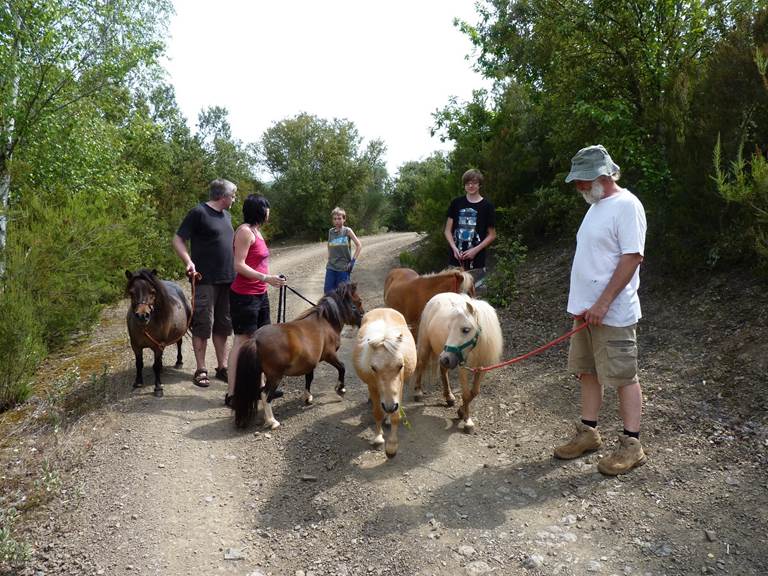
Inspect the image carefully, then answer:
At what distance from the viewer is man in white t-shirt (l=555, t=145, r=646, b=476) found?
3.69 metres

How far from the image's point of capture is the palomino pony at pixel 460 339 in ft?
14.9

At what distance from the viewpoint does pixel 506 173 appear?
463 inches

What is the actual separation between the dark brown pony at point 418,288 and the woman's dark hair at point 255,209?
7.14 ft

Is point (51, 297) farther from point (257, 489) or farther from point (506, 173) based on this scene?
point (506, 173)

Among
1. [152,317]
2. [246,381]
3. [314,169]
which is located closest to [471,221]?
[246,381]

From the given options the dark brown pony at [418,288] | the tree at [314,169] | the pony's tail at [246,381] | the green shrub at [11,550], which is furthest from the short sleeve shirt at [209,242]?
the tree at [314,169]

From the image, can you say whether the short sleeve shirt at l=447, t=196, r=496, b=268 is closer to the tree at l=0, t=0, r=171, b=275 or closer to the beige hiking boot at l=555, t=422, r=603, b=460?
the beige hiking boot at l=555, t=422, r=603, b=460

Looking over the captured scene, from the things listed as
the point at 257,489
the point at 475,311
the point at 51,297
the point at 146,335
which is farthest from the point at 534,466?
the point at 51,297

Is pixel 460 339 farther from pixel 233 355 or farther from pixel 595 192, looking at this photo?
pixel 233 355

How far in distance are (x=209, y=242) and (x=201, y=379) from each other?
1686 millimetres

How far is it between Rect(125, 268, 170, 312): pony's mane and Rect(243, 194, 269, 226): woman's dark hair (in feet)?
4.53

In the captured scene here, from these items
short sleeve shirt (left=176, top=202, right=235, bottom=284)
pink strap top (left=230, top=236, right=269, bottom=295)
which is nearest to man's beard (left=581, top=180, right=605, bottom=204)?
pink strap top (left=230, top=236, right=269, bottom=295)

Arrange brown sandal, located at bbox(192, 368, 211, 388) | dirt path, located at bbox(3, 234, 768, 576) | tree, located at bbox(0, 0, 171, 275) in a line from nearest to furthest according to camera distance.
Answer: dirt path, located at bbox(3, 234, 768, 576) → brown sandal, located at bbox(192, 368, 211, 388) → tree, located at bbox(0, 0, 171, 275)

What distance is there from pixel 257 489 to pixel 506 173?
9.42 m
